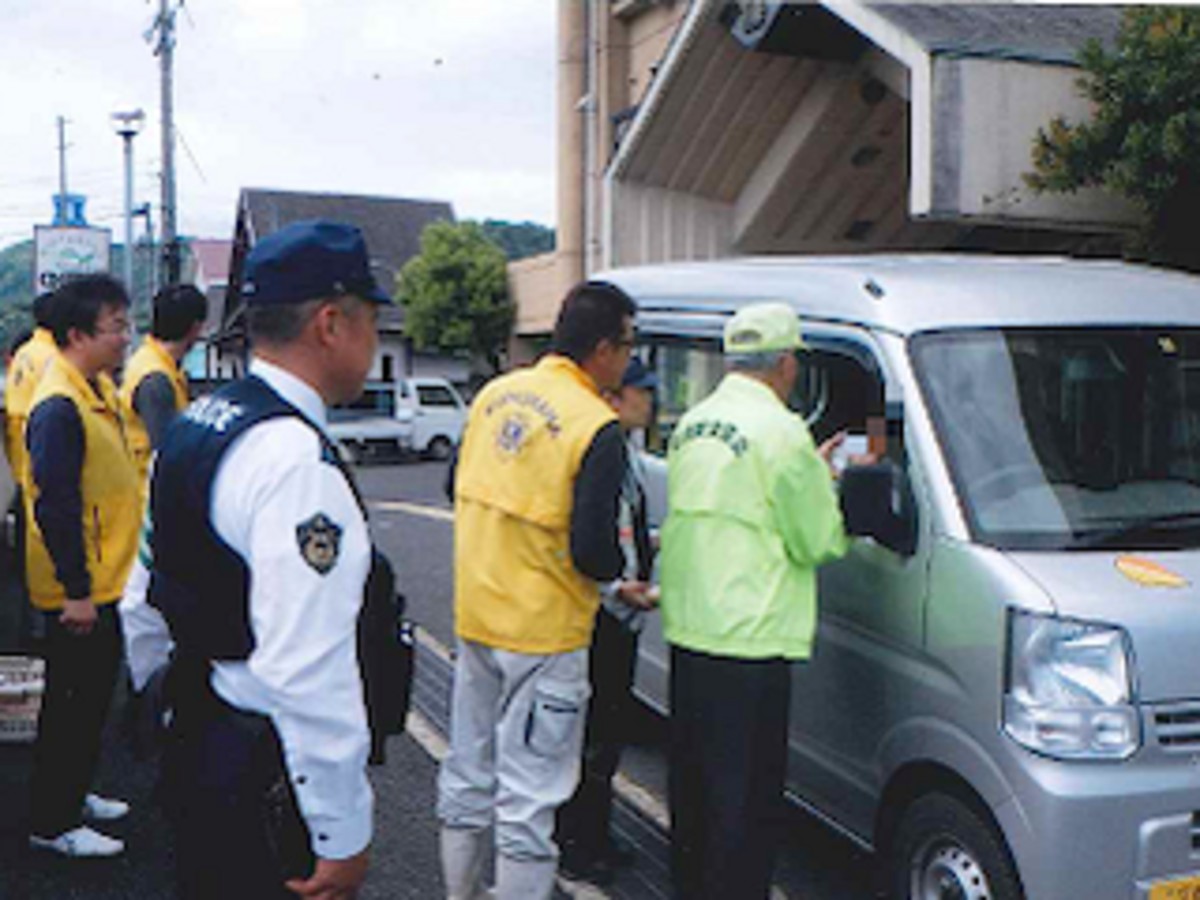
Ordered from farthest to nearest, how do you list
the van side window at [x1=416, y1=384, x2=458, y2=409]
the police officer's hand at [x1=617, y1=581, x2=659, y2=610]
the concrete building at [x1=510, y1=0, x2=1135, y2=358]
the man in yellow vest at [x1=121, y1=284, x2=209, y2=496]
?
the van side window at [x1=416, y1=384, x2=458, y2=409]
the concrete building at [x1=510, y1=0, x2=1135, y2=358]
the man in yellow vest at [x1=121, y1=284, x2=209, y2=496]
the police officer's hand at [x1=617, y1=581, x2=659, y2=610]

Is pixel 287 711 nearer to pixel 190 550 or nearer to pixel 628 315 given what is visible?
pixel 190 550

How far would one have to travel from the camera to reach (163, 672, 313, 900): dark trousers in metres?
2.17

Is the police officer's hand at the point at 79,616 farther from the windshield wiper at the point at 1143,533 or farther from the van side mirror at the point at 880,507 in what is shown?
the windshield wiper at the point at 1143,533

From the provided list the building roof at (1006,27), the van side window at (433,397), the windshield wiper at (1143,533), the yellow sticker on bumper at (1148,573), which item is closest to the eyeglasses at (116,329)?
the windshield wiper at (1143,533)

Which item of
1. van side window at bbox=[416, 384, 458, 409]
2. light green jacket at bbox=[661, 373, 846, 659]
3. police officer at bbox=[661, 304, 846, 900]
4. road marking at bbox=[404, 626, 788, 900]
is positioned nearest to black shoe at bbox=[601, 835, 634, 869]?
road marking at bbox=[404, 626, 788, 900]

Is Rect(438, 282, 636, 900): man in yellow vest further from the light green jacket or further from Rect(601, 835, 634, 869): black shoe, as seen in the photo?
Rect(601, 835, 634, 869): black shoe

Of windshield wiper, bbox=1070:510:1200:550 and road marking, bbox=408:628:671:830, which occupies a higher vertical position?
windshield wiper, bbox=1070:510:1200:550

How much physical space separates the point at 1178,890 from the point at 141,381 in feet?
14.0

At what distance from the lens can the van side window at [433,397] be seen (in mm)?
24797

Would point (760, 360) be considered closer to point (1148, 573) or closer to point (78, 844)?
point (1148, 573)

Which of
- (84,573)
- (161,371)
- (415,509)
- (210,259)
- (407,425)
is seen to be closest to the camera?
(84,573)

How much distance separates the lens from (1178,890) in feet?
9.84

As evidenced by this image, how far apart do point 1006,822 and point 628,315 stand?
176 cm

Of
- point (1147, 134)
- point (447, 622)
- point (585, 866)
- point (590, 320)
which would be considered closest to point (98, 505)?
point (590, 320)
